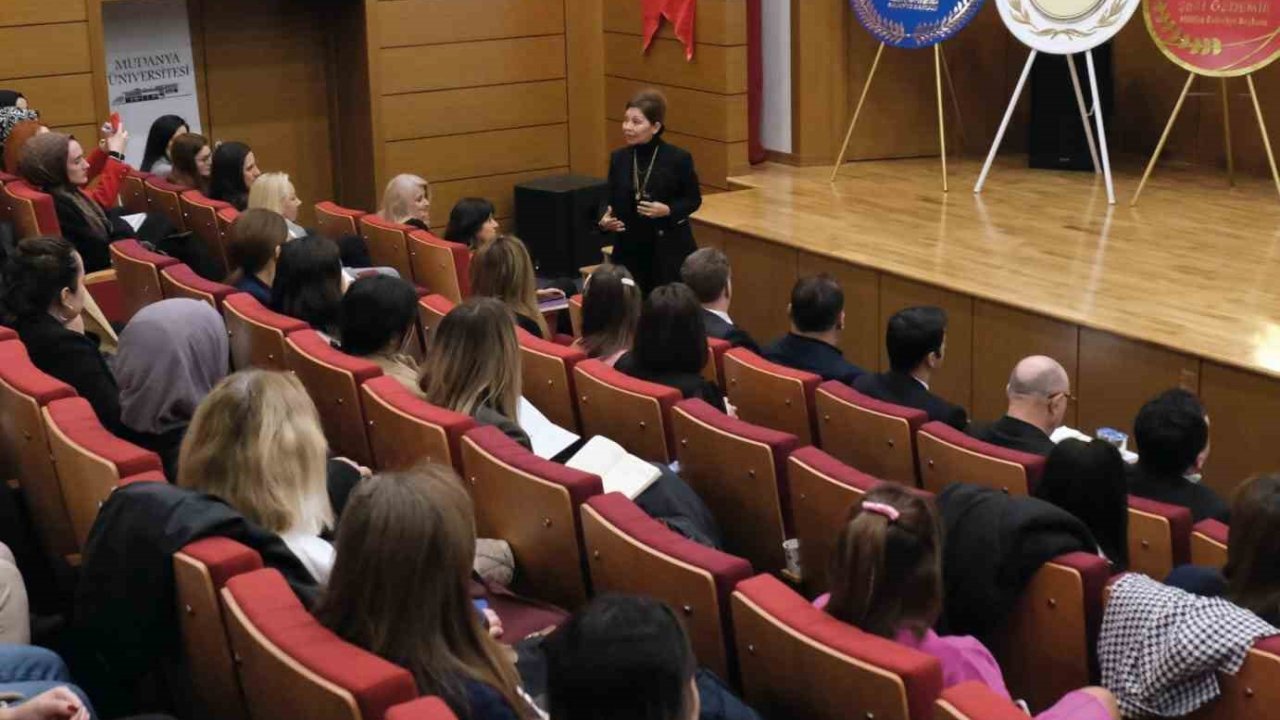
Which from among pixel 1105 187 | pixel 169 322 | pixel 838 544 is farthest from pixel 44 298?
pixel 1105 187

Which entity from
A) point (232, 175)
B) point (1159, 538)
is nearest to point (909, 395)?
point (1159, 538)

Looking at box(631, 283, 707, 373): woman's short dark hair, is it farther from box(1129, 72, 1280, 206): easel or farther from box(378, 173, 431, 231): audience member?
box(1129, 72, 1280, 206): easel

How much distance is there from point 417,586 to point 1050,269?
452 centimetres

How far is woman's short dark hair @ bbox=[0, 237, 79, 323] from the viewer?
393 centimetres

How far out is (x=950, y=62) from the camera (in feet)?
28.5

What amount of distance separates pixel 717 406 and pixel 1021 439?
78cm

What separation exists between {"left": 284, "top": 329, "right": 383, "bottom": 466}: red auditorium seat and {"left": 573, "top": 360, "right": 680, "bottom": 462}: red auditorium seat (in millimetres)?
550

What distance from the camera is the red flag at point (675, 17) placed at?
839 cm

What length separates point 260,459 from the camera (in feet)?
8.84

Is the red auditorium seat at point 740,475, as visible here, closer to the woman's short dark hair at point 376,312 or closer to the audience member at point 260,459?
the woman's short dark hair at point 376,312

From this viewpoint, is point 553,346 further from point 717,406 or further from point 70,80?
point 70,80

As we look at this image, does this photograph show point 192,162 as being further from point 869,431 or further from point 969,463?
point 969,463

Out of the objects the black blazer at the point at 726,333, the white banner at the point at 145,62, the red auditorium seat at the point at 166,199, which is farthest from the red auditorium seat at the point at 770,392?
the white banner at the point at 145,62

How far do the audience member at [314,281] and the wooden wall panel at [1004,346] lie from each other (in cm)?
260
